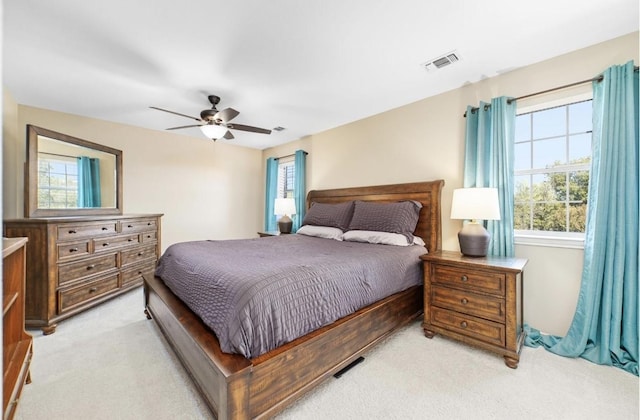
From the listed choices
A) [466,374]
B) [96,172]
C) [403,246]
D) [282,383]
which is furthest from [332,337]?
[96,172]

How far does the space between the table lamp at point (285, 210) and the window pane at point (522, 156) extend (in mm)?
3034

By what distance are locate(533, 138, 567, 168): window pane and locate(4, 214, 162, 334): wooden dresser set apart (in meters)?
4.44

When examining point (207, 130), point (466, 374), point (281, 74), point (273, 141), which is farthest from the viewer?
point (273, 141)

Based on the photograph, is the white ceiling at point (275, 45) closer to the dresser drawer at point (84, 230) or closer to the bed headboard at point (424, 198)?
the bed headboard at point (424, 198)

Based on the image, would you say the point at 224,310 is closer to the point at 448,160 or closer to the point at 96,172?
the point at 448,160

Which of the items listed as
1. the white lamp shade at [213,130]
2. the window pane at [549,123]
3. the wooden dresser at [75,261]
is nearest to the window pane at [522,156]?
the window pane at [549,123]

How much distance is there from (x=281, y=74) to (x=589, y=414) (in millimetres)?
3330

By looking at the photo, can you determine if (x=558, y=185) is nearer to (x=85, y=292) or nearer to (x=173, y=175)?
(x=85, y=292)

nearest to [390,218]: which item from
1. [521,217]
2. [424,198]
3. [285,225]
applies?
[424,198]

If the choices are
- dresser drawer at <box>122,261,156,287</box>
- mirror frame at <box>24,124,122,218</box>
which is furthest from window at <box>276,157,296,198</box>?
mirror frame at <box>24,124,122,218</box>

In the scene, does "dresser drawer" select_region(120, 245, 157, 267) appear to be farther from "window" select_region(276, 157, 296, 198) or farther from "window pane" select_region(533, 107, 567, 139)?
"window pane" select_region(533, 107, 567, 139)

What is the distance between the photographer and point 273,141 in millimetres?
5289

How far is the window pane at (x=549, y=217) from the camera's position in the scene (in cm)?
260

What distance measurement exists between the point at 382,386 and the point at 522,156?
244 centimetres
